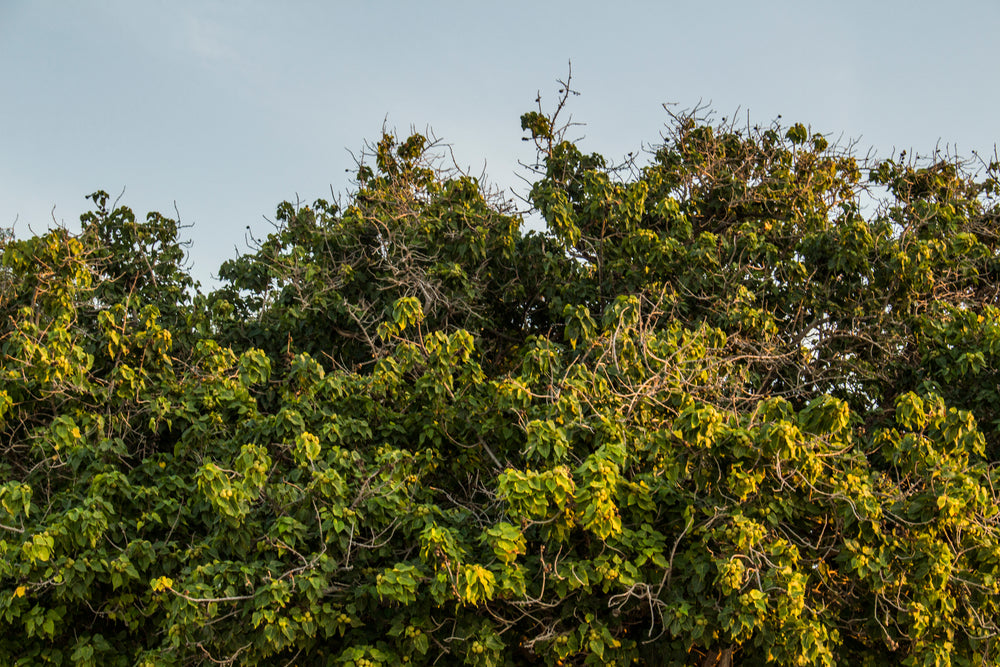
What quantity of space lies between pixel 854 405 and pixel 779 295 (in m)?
1.21

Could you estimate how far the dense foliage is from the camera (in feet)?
18.4

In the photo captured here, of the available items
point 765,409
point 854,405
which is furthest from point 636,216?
point 765,409

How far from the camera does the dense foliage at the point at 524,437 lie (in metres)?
5.61

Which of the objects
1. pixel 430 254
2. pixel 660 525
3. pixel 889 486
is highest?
pixel 430 254

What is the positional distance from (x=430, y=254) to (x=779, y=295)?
132 inches

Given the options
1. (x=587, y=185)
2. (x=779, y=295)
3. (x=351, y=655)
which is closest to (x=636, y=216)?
(x=587, y=185)

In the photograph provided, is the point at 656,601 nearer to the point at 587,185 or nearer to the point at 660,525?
the point at 660,525

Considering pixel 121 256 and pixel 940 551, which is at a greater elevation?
pixel 121 256

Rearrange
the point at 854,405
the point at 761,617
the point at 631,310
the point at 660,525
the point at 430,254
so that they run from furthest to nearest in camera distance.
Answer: the point at 430,254 → the point at 854,405 → the point at 631,310 → the point at 660,525 → the point at 761,617

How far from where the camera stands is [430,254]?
8812mm

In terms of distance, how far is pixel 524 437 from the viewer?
660cm

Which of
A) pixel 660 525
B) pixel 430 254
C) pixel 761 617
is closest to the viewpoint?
pixel 761 617

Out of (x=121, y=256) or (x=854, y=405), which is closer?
(x=854, y=405)

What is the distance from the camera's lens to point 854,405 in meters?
8.23
